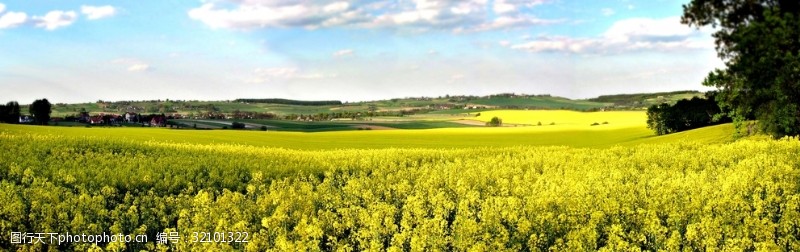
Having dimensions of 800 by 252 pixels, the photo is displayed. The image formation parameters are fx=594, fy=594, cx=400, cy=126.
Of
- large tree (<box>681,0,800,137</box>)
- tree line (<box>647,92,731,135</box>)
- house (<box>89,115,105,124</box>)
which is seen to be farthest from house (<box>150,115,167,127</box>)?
large tree (<box>681,0,800,137</box>)

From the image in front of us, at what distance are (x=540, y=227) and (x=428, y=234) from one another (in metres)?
2.83

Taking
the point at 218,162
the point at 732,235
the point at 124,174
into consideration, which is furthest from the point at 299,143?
the point at 732,235

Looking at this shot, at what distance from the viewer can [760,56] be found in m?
36.2

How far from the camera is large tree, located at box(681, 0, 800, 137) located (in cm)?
3450

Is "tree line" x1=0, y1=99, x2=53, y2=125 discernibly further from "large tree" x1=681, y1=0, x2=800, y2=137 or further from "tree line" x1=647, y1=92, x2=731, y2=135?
"large tree" x1=681, y1=0, x2=800, y2=137

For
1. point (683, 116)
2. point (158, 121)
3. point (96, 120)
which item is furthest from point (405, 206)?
point (96, 120)

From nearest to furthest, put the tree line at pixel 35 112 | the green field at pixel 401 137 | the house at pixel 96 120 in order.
Answer: 1. the green field at pixel 401 137
2. the tree line at pixel 35 112
3. the house at pixel 96 120

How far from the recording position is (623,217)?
13.6 metres

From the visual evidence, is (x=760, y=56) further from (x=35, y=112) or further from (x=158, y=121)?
(x=35, y=112)

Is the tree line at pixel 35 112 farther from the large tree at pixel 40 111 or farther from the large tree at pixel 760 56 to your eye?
the large tree at pixel 760 56

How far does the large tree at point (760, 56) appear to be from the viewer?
34500mm

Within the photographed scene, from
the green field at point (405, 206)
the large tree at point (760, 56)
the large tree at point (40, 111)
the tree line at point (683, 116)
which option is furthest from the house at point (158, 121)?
the large tree at point (760, 56)

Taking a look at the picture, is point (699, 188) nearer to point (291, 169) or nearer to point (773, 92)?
point (291, 169)

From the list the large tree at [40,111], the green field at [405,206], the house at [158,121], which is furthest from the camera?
the house at [158,121]
